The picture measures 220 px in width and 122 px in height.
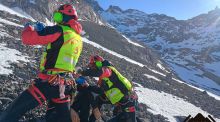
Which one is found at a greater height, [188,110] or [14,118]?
[14,118]

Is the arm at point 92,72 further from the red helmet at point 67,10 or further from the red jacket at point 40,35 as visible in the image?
the red jacket at point 40,35

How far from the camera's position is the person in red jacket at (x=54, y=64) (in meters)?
7.68

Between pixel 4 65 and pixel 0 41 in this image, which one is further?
pixel 0 41

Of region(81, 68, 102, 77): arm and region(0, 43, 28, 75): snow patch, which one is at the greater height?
region(81, 68, 102, 77): arm

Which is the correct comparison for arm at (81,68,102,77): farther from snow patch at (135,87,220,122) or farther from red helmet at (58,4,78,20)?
snow patch at (135,87,220,122)

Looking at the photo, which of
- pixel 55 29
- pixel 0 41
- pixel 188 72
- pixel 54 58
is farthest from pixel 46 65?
pixel 188 72

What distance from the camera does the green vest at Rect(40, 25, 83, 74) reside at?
7922mm

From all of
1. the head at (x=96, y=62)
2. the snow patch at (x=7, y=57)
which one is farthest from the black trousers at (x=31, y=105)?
the snow patch at (x=7, y=57)

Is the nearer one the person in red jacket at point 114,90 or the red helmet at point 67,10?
the red helmet at point 67,10

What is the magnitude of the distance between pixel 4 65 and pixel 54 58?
12.2 metres

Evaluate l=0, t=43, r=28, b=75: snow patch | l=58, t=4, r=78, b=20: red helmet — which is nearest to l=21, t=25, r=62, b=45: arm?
l=58, t=4, r=78, b=20: red helmet

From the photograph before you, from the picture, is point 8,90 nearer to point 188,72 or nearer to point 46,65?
point 46,65

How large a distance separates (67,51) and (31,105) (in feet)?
4.47

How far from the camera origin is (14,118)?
25.8 feet
